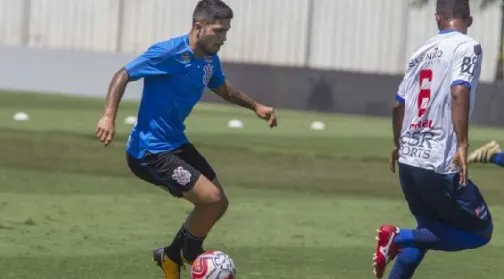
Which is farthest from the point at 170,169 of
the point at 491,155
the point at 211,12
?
the point at 491,155

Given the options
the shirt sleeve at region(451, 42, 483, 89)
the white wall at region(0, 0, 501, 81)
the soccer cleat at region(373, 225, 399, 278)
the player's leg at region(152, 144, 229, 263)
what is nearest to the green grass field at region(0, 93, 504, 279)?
the player's leg at region(152, 144, 229, 263)

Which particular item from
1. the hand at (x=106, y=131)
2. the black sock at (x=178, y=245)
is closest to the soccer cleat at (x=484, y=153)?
the black sock at (x=178, y=245)

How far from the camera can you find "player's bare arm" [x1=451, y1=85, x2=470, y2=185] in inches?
335

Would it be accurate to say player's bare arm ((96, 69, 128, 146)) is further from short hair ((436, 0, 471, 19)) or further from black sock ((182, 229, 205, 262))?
short hair ((436, 0, 471, 19))

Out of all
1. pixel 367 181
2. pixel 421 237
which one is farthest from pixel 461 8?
pixel 367 181

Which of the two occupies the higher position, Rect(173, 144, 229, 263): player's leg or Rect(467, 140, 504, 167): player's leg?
Rect(467, 140, 504, 167): player's leg

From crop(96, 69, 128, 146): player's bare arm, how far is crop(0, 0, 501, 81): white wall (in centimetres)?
3057

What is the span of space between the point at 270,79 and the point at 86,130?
35.0ft

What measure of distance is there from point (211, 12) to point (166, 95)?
0.60 meters

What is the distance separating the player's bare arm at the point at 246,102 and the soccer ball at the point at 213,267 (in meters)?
1.23

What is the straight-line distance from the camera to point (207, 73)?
9602 mm

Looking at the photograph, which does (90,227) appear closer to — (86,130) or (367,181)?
(367,181)

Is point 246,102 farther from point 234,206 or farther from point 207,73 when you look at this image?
point 234,206

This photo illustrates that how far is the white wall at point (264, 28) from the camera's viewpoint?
132 feet
